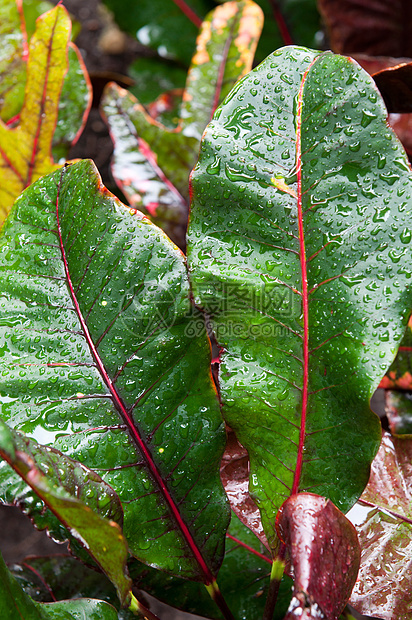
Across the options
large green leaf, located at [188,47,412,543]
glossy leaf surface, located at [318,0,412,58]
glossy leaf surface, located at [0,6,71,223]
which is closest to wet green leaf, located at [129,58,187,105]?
glossy leaf surface, located at [318,0,412,58]

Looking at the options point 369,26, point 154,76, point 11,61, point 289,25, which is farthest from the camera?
point 154,76

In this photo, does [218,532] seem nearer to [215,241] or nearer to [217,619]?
[217,619]

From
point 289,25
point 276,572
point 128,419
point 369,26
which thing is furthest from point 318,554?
point 289,25

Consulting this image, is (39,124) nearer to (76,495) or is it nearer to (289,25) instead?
(76,495)

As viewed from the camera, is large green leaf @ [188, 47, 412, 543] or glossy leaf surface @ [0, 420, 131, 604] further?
large green leaf @ [188, 47, 412, 543]

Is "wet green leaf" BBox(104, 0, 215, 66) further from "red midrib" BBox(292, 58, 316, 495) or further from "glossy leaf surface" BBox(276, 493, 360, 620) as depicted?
"glossy leaf surface" BBox(276, 493, 360, 620)

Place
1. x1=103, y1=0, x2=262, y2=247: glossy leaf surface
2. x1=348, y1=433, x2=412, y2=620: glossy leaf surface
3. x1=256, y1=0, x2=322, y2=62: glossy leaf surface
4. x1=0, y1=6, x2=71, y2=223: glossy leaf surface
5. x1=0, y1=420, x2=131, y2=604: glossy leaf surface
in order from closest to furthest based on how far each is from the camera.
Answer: x1=0, y1=420, x2=131, y2=604: glossy leaf surface, x1=348, y1=433, x2=412, y2=620: glossy leaf surface, x1=0, y1=6, x2=71, y2=223: glossy leaf surface, x1=103, y1=0, x2=262, y2=247: glossy leaf surface, x1=256, y1=0, x2=322, y2=62: glossy leaf surface

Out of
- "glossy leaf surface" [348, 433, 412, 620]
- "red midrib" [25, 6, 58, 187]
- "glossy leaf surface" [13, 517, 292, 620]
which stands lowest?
"glossy leaf surface" [13, 517, 292, 620]

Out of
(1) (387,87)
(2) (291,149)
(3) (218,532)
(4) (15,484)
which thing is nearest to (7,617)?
(4) (15,484)
